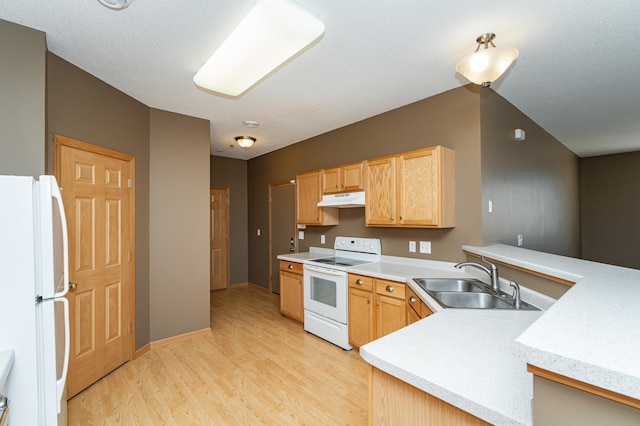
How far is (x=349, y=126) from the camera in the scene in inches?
156

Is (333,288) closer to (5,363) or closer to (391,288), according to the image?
(391,288)

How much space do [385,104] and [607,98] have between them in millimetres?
2319

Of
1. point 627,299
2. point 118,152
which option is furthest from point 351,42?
point 118,152

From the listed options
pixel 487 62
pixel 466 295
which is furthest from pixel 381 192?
pixel 487 62

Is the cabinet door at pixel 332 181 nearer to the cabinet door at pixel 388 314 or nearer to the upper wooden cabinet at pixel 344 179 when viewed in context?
the upper wooden cabinet at pixel 344 179

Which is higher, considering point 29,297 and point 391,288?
point 29,297

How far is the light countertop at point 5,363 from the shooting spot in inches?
44.3

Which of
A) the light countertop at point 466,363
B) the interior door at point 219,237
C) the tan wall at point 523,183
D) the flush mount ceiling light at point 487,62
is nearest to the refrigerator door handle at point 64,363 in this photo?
the light countertop at point 466,363

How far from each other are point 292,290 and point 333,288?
89 cm

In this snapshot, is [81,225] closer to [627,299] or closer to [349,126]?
[349,126]

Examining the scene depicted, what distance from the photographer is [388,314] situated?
273 centimetres

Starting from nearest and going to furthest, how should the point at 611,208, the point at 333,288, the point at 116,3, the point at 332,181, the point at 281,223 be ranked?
the point at 116,3
the point at 333,288
the point at 332,181
the point at 281,223
the point at 611,208

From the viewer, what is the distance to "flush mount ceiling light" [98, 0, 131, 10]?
1.65 meters

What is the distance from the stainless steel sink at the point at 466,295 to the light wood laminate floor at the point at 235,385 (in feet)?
3.32
